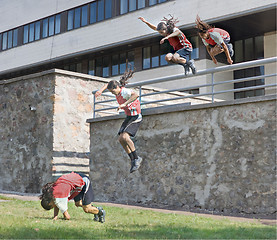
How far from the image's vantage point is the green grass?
6270 millimetres

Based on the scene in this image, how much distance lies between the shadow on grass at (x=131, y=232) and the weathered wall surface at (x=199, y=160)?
222cm

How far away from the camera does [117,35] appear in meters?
25.2

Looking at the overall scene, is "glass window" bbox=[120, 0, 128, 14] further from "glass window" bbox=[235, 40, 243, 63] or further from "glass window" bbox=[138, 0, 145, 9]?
"glass window" bbox=[235, 40, 243, 63]

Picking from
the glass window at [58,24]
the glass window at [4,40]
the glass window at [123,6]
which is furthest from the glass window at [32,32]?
the glass window at [123,6]

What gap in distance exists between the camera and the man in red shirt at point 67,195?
7.32m

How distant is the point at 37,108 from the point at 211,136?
6.05 metres

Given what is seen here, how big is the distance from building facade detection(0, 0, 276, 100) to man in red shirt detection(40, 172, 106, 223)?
14675 millimetres

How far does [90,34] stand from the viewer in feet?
87.6

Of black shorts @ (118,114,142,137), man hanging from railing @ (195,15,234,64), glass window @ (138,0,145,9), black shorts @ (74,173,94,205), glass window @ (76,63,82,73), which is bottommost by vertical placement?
black shorts @ (74,173,94,205)

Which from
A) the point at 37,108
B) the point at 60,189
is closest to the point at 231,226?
the point at 60,189

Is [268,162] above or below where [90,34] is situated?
below

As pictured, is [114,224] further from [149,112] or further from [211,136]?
[149,112]

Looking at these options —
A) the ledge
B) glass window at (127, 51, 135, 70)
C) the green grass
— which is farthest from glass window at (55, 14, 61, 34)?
the green grass

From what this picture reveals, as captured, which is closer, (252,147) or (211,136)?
(252,147)
